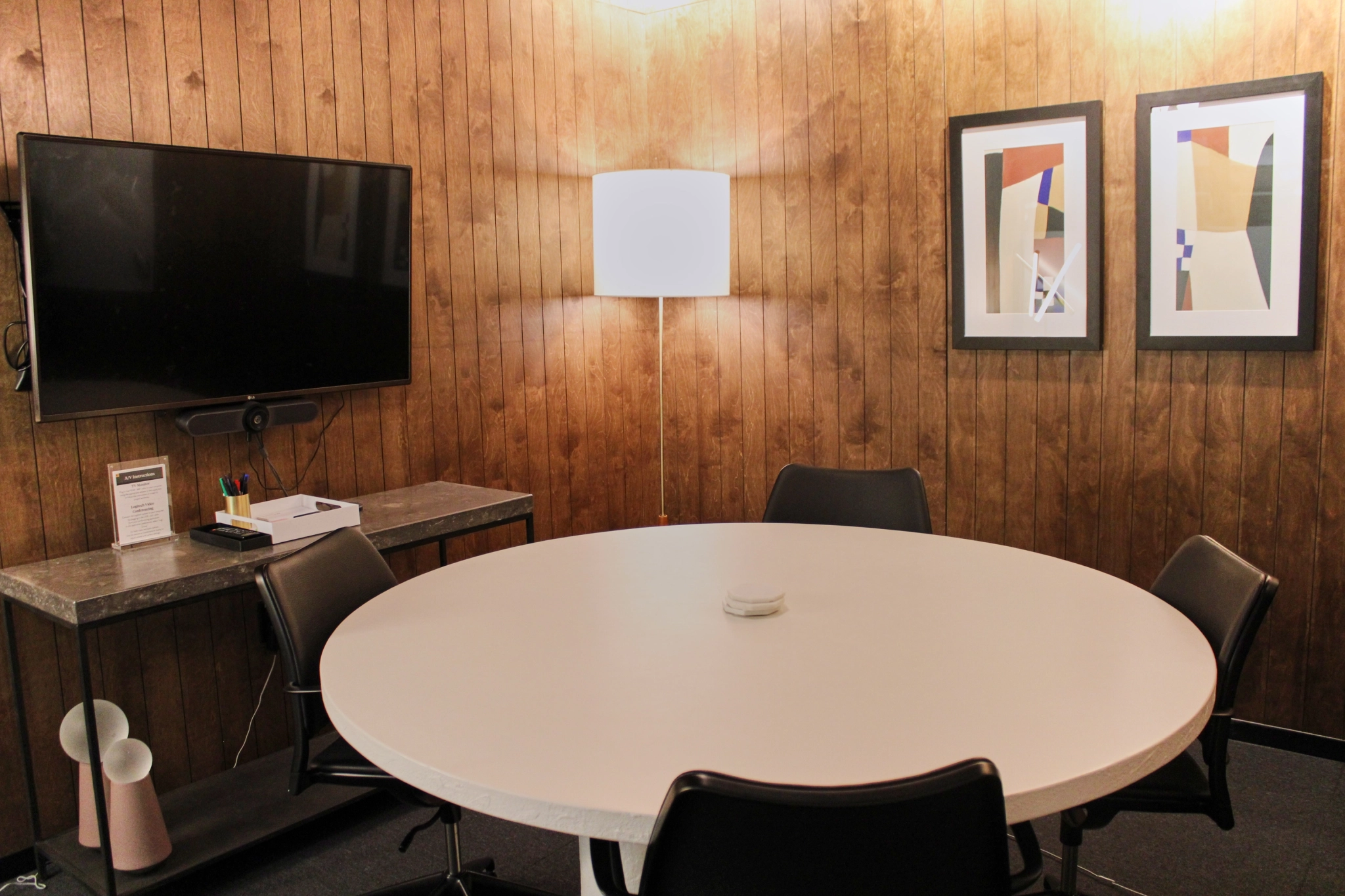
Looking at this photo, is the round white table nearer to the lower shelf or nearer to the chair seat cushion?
the chair seat cushion

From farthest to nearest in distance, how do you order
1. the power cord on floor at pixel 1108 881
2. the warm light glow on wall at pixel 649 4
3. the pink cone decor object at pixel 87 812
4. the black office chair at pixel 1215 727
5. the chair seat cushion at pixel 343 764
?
the warm light glow on wall at pixel 649 4, the pink cone decor object at pixel 87 812, the power cord on floor at pixel 1108 881, the chair seat cushion at pixel 343 764, the black office chair at pixel 1215 727

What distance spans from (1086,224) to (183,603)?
9.18ft

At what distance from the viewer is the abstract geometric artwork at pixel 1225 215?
2.96 metres

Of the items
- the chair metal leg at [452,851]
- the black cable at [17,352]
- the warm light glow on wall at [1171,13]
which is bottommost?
the chair metal leg at [452,851]

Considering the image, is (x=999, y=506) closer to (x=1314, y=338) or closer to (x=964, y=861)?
(x=1314, y=338)

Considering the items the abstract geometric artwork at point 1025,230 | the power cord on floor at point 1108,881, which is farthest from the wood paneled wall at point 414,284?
the power cord on floor at point 1108,881

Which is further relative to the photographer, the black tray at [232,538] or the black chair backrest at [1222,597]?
the black tray at [232,538]

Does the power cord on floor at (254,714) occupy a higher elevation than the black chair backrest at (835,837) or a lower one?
lower

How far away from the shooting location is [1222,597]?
1.91 metres

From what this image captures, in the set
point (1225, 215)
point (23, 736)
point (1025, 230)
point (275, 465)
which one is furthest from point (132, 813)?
point (1225, 215)

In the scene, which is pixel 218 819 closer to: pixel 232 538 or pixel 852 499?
pixel 232 538

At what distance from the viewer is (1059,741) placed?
4.49 feet

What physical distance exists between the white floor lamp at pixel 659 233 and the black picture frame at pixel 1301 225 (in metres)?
1.40

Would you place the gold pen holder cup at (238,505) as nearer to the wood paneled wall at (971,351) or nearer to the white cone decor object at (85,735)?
the white cone decor object at (85,735)
